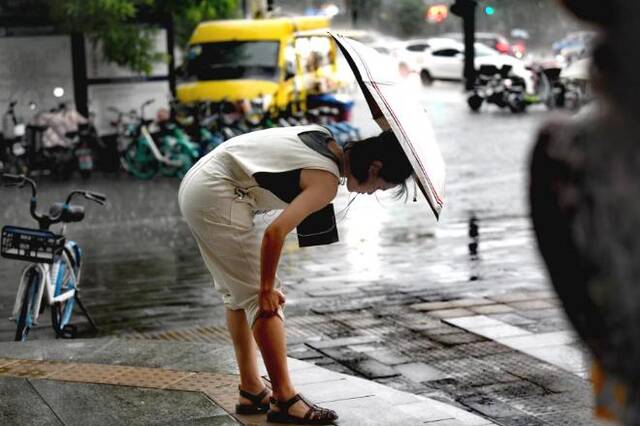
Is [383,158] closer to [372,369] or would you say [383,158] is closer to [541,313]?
[372,369]

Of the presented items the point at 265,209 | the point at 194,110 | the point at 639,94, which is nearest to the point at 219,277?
the point at 265,209

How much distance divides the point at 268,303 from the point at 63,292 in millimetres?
3144

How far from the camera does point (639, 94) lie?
166 cm

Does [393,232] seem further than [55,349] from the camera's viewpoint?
Yes

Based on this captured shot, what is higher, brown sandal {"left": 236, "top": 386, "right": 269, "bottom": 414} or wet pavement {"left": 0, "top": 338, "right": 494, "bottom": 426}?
brown sandal {"left": 236, "top": 386, "right": 269, "bottom": 414}

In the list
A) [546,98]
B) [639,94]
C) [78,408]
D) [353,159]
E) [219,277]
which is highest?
[639,94]

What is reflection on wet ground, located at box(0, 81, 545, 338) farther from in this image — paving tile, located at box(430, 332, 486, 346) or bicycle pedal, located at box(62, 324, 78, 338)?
paving tile, located at box(430, 332, 486, 346)

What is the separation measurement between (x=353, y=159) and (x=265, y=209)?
0.55 metres

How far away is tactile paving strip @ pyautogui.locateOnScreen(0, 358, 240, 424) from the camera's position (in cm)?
575

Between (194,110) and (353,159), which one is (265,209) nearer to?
(353,159)

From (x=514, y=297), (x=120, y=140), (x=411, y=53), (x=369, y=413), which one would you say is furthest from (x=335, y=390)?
(x=411, y=53)

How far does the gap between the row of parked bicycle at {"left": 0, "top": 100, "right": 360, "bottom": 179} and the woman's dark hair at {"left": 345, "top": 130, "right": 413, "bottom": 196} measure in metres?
12.7

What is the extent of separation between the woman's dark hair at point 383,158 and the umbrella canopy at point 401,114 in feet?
0.19

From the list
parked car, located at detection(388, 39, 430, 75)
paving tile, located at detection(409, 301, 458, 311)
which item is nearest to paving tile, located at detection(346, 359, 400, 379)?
paving tile, located at detection(409, 301, 458, 311)
